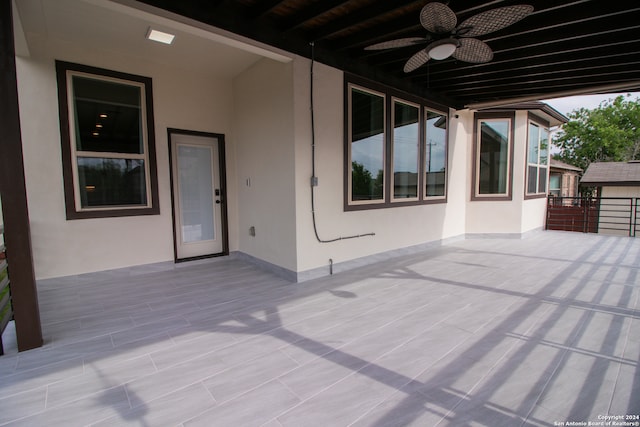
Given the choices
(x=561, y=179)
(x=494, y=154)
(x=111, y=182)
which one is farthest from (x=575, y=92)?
(x=561, y=179)

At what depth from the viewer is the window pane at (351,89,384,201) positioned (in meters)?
4.50

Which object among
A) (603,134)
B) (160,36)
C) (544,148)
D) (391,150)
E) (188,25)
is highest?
(603,134)

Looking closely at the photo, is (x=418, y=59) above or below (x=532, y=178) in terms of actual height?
above

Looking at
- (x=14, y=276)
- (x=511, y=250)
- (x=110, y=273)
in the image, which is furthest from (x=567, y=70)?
(x=110, y=273)

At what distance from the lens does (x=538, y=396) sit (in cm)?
177

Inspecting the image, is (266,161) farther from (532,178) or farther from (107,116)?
(532,178)

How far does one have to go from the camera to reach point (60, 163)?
382cm

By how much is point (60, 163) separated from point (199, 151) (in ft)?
5.92

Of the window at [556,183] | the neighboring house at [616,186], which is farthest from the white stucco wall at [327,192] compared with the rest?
the window at [556,183]

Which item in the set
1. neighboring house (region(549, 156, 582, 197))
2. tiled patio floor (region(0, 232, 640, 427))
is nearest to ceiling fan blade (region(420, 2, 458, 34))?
tiled patio floor (region(0, 232, 640, 427))

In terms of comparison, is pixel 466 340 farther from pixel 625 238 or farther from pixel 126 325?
pixel 625 238

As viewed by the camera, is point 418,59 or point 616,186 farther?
point 616,186

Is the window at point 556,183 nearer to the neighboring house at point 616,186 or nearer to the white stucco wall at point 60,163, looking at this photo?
the neighboring house at point 616,186

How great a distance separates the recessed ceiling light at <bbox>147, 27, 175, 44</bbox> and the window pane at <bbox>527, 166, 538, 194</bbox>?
7.67 m
